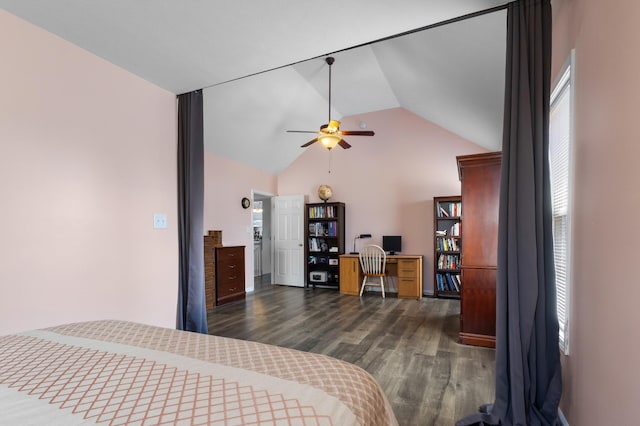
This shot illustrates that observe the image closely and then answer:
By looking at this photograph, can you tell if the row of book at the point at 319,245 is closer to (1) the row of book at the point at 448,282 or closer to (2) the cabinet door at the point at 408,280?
(2) the cabinet door at the point at 408,280

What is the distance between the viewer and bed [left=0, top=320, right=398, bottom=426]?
72cm

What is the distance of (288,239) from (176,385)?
576cm

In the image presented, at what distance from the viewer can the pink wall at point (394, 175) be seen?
5.55 meters

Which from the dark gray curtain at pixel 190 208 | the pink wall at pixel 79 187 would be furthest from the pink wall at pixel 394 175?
the pink wall at pixel 79 187

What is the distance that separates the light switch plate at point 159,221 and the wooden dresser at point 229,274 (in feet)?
6.95

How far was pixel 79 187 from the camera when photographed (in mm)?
2145

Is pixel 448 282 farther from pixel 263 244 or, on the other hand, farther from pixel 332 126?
pixel 263 244

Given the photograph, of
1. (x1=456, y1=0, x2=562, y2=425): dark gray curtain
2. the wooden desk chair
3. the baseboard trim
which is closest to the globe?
the wooden desk chair

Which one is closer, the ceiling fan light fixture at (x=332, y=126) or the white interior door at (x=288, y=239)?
the ceiling fan light fixture at (x=332, y=126)

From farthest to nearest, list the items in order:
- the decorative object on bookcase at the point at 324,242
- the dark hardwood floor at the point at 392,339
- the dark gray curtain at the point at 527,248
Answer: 1. the decorative object on bookcase at the point at 324,242
2. the dark hardwood floor at the point at 392,339
3. the dark gray curtain at the point at 527,248

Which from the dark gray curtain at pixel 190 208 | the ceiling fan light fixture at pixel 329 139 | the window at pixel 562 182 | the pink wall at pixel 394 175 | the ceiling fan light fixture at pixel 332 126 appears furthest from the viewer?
the pink wall at pixel 394 175

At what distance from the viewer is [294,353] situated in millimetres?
1090

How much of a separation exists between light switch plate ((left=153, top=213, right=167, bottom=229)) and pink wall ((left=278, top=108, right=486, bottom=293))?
3999 mm

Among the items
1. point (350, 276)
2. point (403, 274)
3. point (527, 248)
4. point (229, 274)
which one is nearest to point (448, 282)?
point (403, 274)
